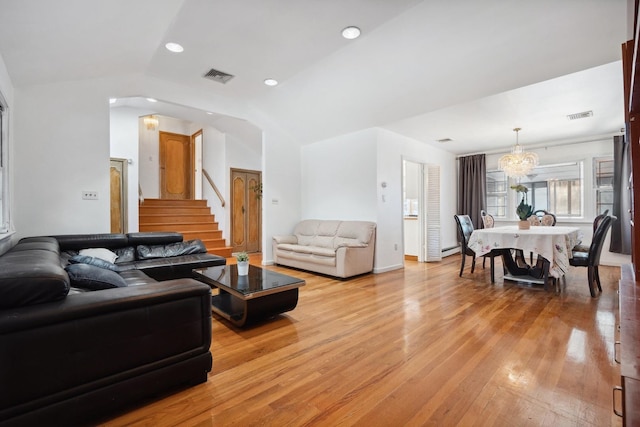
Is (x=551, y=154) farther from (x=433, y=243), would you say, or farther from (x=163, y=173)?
(x=163, y=173)

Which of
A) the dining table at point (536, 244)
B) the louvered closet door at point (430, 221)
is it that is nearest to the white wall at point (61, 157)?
the dining table at point (536, 244)

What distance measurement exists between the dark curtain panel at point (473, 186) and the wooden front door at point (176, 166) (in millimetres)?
7392

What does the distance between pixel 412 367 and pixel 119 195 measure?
6.34 metres

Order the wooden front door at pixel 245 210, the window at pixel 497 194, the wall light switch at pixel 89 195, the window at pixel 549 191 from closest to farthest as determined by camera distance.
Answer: the wall light switch at pixel 89 195 < the window at pixel 549 191 < the window at pixel 497 194 < the wooden front door at pixel 245 210

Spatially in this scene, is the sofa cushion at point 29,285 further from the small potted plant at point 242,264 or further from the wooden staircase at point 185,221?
the wooden staircase at point 185,221

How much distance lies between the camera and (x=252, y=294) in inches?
95.8

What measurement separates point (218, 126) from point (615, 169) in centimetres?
788

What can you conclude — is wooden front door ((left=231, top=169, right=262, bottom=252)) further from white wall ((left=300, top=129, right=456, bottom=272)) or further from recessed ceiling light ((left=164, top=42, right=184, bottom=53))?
recessed ceiling light ((left=164, top=42, right=184, bottom=53))

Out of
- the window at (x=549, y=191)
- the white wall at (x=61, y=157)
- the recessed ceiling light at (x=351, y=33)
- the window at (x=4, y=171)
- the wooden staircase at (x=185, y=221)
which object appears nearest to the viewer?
the window at (x=4, y=171)

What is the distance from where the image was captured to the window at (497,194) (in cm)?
682

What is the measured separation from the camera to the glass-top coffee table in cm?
254

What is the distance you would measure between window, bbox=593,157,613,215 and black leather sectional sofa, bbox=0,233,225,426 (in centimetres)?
716

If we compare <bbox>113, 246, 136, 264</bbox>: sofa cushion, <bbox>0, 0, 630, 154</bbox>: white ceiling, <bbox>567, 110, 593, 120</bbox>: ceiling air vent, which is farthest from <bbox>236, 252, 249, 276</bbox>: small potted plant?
<bbox>567, 110, 593, 120</bbox>: ceiling air vent

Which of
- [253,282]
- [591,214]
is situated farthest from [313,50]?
[591,214]
